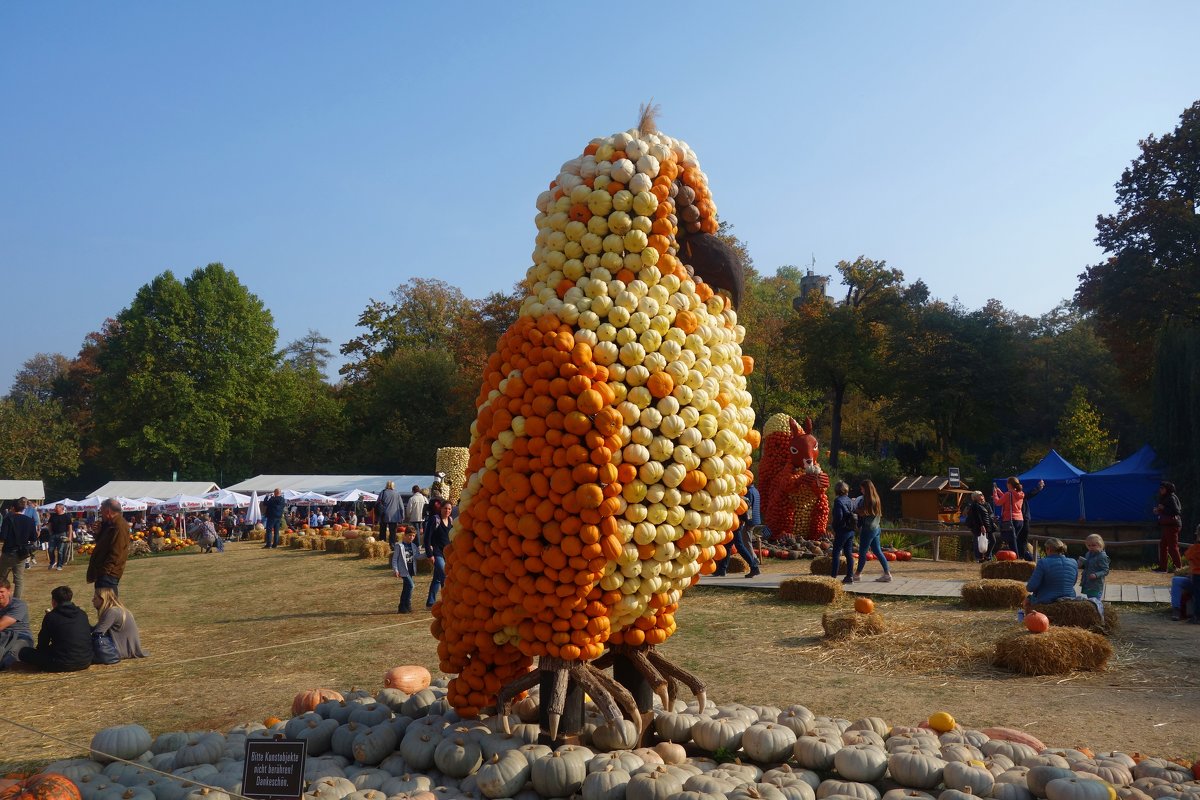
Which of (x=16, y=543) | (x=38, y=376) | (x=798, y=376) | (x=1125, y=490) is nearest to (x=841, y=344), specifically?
(x=798, y=376)

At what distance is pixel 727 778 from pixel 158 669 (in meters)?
7.33

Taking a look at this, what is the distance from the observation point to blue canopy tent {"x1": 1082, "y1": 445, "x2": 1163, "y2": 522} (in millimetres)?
24719

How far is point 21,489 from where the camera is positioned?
4072 cm

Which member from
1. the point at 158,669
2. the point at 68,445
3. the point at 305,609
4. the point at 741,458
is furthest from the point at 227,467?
the point at 741,458

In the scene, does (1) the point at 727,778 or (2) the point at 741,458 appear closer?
(1) the point at 727,778

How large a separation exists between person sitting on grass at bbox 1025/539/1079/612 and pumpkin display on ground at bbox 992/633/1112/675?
55.9 inches

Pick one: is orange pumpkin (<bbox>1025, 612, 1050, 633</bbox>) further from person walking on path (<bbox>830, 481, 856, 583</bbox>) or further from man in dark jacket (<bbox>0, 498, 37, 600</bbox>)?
man in dark jacket (<bbox>0, 498, 37, 600</bbox>)

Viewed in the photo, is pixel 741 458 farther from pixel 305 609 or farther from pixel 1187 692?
pixel 305 609

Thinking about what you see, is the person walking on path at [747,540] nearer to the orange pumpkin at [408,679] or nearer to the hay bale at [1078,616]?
the hay bale at [1078,616]

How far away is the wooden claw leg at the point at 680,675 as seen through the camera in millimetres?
5090

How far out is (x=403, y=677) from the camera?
23.2 feet

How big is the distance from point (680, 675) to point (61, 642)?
7.20 m

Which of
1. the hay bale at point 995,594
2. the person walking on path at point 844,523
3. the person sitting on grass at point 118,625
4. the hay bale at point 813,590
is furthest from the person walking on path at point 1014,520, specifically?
the person sitting on grass at point 118,625

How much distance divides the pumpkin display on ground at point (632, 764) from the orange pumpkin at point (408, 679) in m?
1.62
